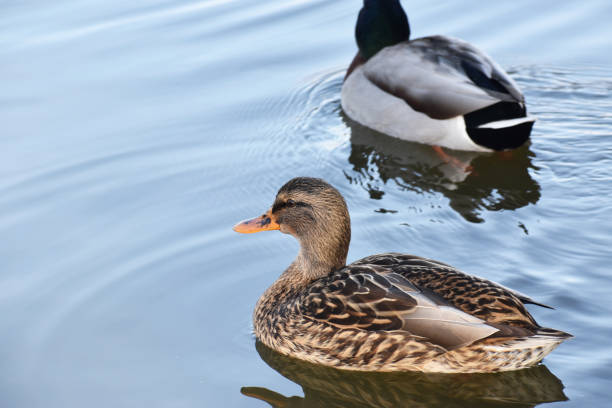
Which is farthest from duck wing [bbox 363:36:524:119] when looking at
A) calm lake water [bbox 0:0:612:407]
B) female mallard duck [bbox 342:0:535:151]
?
calm lake water [bbox 0:0:612:407]

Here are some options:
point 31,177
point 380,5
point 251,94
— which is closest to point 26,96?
point 31,177

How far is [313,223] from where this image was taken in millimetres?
5098

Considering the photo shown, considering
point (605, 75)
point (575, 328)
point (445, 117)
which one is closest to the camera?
point (575, 328)

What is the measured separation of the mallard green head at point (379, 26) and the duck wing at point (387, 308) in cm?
407

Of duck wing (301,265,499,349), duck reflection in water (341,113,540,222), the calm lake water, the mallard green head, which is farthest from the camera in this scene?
the mallard green head

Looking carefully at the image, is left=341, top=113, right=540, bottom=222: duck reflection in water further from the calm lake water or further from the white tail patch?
the white tail patch

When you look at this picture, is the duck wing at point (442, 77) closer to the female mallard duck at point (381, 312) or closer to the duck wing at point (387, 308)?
the female mallard duck at point (381, 312)

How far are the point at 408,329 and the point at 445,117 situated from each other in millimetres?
3402

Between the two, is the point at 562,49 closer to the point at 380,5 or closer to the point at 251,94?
the point at 380,5

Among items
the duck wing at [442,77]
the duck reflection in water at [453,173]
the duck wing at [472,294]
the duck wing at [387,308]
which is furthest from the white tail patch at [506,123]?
the duck wing at [387,308]

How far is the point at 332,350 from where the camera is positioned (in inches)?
187

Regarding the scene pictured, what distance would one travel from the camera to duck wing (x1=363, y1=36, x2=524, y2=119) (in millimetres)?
7348

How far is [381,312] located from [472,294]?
48cm

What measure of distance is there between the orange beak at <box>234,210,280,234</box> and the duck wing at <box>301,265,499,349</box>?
1.82 ft
